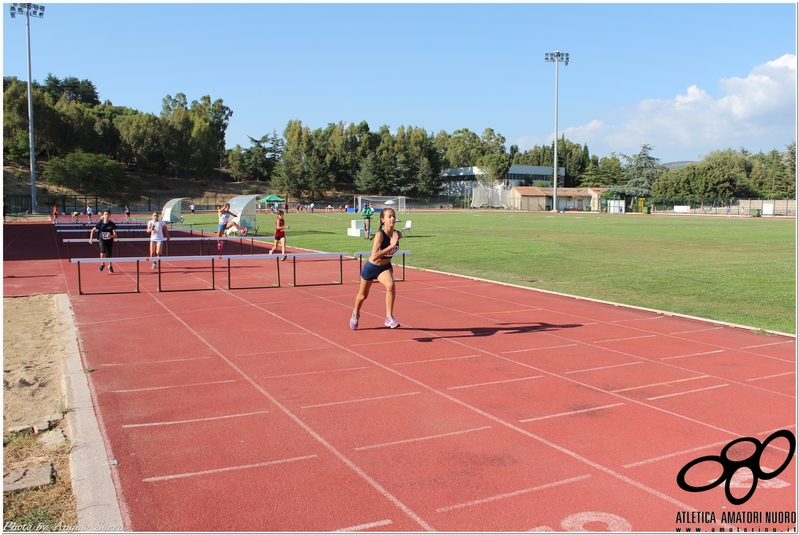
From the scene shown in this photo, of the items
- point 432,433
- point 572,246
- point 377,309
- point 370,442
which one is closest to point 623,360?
point 432,433

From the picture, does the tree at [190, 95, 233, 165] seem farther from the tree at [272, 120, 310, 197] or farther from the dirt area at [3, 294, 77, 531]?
the dirt area at [3, 294, 77, 531]

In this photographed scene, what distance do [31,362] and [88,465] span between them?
4200mm

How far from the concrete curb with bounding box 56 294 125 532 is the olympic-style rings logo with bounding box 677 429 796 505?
394 cm

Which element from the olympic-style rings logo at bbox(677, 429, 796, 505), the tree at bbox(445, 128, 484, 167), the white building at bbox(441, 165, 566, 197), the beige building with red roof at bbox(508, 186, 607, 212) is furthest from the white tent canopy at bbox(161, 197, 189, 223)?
the tree at bbox(445, 128, 484, 167)

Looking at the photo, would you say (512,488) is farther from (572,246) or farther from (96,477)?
(572,246)

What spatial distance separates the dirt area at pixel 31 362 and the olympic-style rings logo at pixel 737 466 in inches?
219

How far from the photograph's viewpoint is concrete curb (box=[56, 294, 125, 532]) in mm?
4242

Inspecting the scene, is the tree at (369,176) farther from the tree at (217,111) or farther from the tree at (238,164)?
the tree at (217,111)

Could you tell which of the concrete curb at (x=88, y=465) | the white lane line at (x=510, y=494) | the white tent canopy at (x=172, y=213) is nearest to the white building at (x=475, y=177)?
the white tent canopy at (x=172, y=213)

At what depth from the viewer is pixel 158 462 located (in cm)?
516

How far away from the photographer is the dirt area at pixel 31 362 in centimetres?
659

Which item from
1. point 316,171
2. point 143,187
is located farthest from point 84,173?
point 316,171

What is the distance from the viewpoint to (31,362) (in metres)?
8.50

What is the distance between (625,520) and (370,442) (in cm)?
216
